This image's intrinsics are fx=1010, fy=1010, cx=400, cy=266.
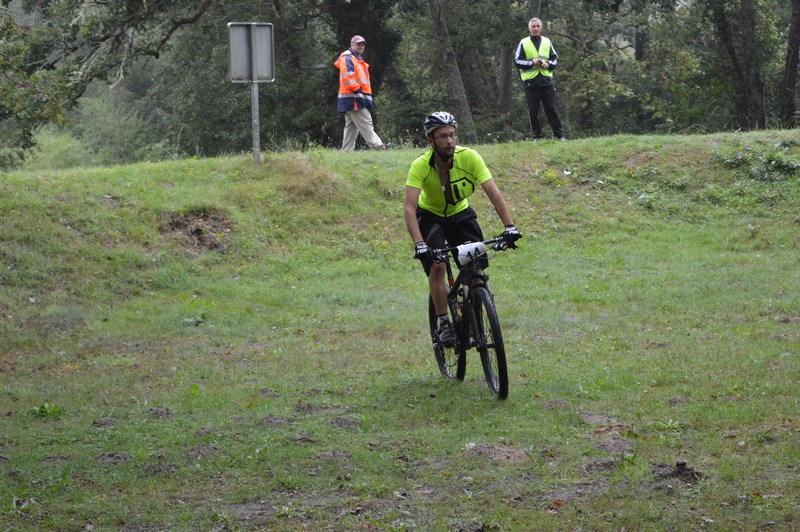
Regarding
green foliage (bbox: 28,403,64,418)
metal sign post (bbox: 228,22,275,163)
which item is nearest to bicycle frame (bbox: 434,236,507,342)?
green foliage (bbox: 28,403,64,418)

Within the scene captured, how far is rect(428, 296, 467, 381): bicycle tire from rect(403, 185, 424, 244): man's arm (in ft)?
2.66

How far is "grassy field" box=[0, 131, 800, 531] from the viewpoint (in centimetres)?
564

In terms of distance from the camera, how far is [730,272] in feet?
41.4

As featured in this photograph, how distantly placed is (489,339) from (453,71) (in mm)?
23867

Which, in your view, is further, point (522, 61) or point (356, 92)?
point (356, 92)

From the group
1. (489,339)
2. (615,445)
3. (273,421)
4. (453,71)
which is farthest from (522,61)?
(453,71)

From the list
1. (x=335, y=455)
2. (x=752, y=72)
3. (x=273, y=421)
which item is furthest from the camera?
(x=752, y=72)

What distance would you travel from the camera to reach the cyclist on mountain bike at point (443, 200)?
24.5 ft

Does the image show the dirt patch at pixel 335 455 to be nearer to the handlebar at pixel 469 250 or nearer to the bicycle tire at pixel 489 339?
the bicycle tire at pixel 489 339

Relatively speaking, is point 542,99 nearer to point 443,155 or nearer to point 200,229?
point 200,229

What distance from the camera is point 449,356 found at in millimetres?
8477

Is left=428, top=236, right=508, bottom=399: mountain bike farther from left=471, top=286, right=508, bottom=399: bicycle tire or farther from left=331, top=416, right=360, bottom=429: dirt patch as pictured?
left=331, top=416, right=360, bottom=429: dirt patch

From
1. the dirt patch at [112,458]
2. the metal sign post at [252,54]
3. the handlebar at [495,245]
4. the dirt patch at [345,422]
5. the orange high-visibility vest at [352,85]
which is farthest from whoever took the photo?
the orange high-visibility vest at [352,85]

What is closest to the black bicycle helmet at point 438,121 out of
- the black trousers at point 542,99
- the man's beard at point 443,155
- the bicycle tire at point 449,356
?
the man's beard at point 443,155
